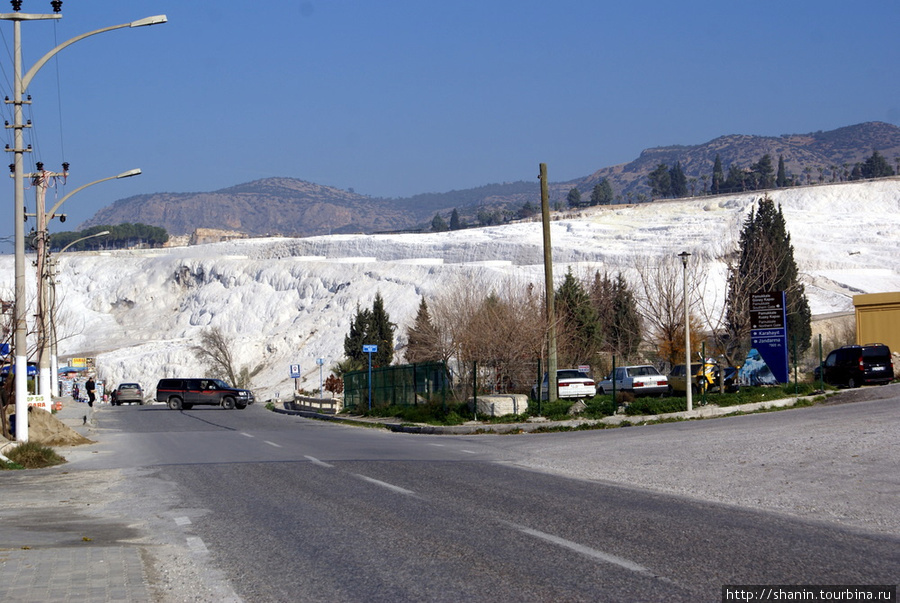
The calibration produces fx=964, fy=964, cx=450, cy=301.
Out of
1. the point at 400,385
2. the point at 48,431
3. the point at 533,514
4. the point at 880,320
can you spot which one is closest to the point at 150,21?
the point at 48,431

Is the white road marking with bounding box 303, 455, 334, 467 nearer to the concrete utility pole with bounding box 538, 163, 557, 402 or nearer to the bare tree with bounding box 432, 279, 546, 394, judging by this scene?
the concrete utility pole with bounding box 538, 163, 557, 402

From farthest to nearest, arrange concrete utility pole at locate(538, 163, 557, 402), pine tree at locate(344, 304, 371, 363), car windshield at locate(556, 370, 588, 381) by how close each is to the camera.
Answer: pine tree at locate(344, 304, 371, 363)
car windshield at locate(556, 370, 588, 381)
concrete utility pole at locate(538, 163, 557, 402)

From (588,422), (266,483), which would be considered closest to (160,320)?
(588,422)

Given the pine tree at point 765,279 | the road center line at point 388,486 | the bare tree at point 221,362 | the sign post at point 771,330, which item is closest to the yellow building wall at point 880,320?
the pine tree at point 765,279

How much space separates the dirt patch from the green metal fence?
11.6 m

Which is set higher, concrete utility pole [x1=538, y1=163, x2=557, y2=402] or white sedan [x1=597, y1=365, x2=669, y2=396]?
concrete utility pole [x1=538, y1=163, x2=557, y2=402]

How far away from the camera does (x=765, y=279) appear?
50.8 m

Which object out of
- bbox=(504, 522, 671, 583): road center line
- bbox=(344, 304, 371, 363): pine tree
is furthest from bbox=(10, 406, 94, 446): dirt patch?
bbox=(344, 304, 371, 363): pine tree

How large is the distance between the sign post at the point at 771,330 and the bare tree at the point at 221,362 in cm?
6047

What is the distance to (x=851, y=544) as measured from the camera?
8.45m

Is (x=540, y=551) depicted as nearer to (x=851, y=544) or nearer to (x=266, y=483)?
(x=851, y=544)

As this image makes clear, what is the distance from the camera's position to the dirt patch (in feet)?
76.7

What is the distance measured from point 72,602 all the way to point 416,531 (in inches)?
142

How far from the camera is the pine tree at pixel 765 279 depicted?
48.0 m
